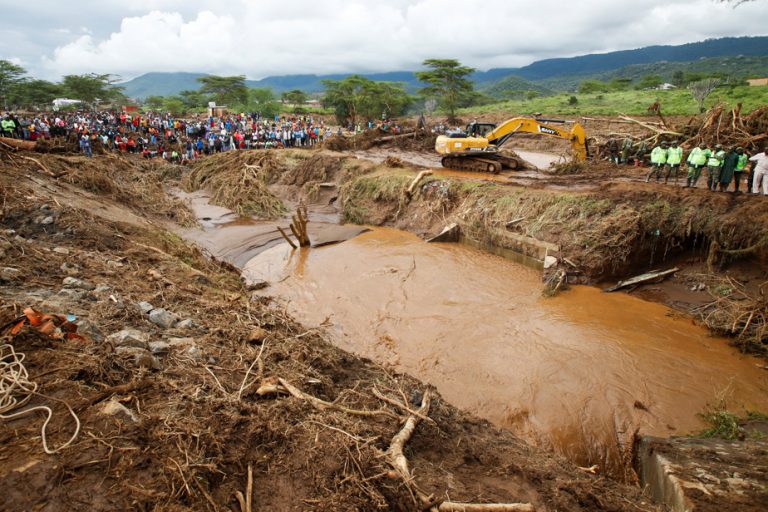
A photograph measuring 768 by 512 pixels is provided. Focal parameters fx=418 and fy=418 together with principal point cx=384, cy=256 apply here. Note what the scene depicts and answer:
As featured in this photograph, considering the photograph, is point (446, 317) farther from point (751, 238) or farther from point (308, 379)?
point (751, 238)

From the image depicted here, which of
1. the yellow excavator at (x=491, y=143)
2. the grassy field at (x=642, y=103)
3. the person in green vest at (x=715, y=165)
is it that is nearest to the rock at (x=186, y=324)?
the person in green vest at (x=715, y=165)

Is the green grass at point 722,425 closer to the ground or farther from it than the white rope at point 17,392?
closer to the ground

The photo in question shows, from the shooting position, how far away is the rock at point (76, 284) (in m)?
6.22

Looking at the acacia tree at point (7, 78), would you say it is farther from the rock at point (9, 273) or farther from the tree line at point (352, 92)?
the rock at point (9, 273)

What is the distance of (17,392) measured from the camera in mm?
3385

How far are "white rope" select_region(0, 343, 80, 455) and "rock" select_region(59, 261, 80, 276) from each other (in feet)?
11.5

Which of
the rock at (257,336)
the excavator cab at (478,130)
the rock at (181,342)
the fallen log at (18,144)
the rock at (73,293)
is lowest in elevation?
the rock at (257,336)

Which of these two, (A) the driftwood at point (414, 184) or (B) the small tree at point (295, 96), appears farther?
(B) the small tree at point (295, 96)

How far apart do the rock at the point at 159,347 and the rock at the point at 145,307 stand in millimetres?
1174

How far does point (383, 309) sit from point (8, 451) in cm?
764

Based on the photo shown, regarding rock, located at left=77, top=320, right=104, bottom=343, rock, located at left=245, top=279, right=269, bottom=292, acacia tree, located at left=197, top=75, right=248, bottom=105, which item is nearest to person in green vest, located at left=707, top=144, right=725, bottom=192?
rock, located at left=245, top=279, right=269, bottom=292

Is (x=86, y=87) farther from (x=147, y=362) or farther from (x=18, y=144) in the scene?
(x=147, y=362)

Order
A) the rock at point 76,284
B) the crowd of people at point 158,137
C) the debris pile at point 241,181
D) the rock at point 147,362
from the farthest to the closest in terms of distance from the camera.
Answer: the crowd of people at point 158,137 < the debris pile at point 241,181 < the rock at point 76,284 < the rock at point 147,362

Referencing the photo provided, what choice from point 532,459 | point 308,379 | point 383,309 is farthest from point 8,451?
point 383,309
